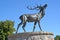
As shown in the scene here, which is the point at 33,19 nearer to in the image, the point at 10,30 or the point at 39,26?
the point at 39,26

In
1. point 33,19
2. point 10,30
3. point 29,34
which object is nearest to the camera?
point 29,34

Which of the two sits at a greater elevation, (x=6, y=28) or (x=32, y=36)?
(x=32, y=36)

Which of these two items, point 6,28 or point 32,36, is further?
point 6,28

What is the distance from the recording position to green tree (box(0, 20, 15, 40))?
4612 centimetres

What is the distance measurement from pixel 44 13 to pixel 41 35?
2.48 meters

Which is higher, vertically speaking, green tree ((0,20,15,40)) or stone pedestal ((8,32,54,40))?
stone pedestal ((8,32,54,40))

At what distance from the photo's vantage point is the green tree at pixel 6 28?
46125 mm

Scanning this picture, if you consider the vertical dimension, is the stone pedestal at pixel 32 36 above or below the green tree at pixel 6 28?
above

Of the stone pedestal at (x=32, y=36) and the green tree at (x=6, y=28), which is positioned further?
the green tree at (x=6, y=28)

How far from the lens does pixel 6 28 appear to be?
4797 cm

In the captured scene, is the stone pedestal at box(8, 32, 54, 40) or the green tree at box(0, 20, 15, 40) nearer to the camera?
the stone pedestal at box(8, 32, 54, 40)

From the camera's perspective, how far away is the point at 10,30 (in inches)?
1901

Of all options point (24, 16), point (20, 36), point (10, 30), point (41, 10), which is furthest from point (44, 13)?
point (10, 30)

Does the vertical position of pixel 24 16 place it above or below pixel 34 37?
above
